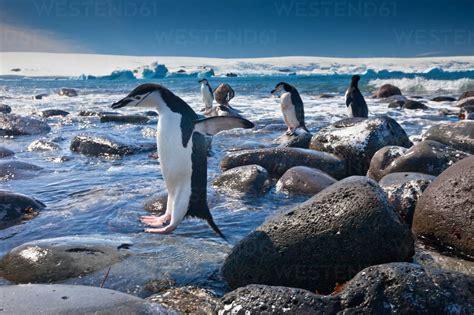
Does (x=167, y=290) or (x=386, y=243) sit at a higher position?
(x=386, y=243)

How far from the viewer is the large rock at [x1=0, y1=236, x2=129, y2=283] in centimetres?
317

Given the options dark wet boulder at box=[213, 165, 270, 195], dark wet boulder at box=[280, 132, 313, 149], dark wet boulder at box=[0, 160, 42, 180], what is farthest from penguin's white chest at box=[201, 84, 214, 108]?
dark wet boulder at box=[213, 165, 270, 195]

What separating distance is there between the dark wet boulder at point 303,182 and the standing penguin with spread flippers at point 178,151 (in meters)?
1.63

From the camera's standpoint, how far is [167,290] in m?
3.08

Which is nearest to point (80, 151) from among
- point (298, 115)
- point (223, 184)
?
point (223, 184)

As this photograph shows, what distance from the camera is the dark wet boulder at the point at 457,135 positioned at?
7.23 m

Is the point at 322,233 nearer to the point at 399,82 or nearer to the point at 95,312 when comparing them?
the point at 95,312

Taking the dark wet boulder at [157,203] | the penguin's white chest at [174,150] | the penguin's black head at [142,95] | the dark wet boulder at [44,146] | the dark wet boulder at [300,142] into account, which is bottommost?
the dark wet boulder at [44,146]

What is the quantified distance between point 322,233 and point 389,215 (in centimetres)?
48

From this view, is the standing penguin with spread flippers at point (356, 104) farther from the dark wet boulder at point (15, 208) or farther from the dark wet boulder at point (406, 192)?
the dark wet boulder at point (15, 208)

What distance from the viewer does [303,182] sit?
18.8 feet

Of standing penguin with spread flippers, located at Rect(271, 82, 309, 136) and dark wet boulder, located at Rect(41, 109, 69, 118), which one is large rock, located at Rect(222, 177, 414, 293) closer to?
standing penguin with spread flippers, located at Rect(271, 82, 309, 136)

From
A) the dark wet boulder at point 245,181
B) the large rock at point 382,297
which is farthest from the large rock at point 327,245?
the dark wet boulder at point 245,181

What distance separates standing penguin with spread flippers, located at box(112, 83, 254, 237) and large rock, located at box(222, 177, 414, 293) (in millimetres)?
1142
